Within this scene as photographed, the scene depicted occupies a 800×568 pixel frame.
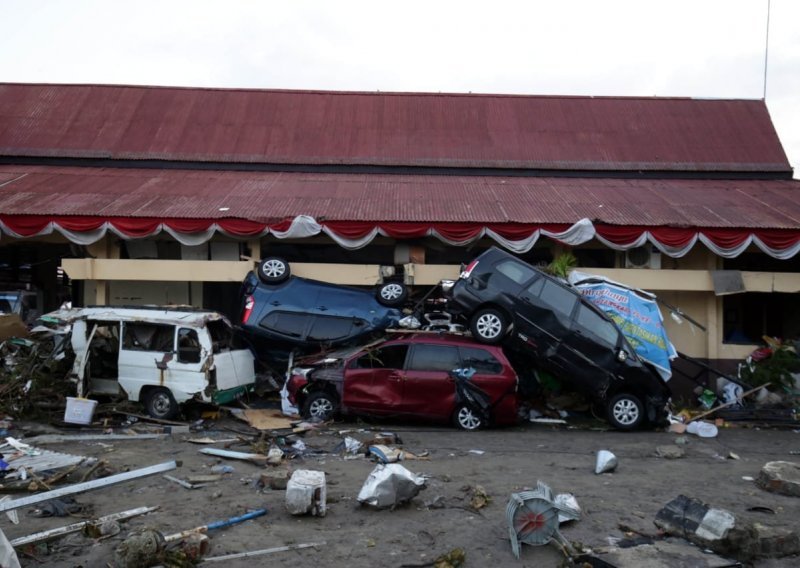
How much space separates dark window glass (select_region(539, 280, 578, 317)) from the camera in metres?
12.0

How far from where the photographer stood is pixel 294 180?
17609 mm

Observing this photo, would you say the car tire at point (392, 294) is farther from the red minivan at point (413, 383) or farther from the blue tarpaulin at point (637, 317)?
the blue tarpaulin at point (637, 317)

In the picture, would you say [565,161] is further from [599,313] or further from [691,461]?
[691,461]

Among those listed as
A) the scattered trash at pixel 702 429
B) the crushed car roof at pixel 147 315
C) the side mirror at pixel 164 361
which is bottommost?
the scattered trash at pixel 702 429

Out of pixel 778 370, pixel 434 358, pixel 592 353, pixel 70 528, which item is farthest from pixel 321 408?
pixel 778 370

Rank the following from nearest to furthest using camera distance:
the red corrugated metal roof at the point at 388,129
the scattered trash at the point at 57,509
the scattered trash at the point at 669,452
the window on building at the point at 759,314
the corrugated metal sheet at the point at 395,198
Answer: the scattered trash at the point at 57,509 < the scattered trash at the point at 669,452 < the corrugated metal sheet at the point at 395,198 < the window on building at the point at 759,314 < the red corrugated metal roof at the point at 388,129

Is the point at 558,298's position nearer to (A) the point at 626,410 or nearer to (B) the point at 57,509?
(A) the point at 626,410

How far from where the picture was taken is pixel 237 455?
9273 millimetres

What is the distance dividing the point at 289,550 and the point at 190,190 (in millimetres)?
12131

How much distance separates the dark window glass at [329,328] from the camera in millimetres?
13328

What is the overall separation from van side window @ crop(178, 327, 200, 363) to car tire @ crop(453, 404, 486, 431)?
443cm

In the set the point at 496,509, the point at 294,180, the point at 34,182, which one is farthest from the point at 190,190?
the point at 496,509

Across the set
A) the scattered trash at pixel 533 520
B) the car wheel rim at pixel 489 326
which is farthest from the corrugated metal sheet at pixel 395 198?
the scattered trash at pixel 533 520

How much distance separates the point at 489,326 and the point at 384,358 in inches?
74.8
